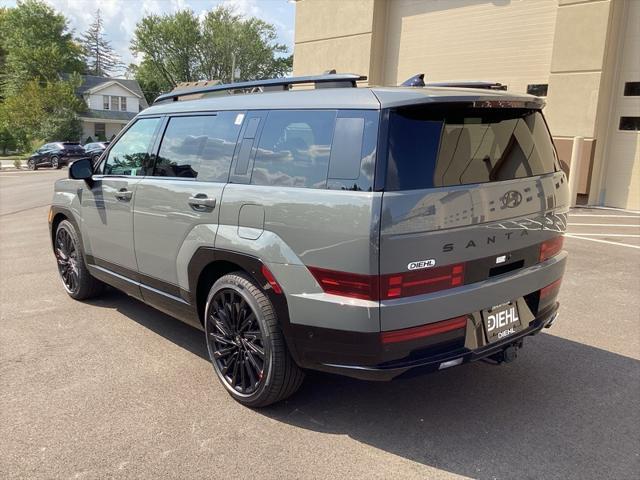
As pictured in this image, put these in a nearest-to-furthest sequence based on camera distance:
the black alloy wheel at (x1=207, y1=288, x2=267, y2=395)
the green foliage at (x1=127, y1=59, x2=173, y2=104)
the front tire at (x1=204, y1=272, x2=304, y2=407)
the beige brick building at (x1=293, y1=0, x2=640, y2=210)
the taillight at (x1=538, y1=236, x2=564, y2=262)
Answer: the front tire at (x1=204, y1=272, x2=304, y2=407) → the black alloy wheel at (x1=207, y1=288, x2=267, y2=395) → the taillight at (x1=538, y1=236, x2=564, y2=262) → the beige brick building at (x1=293, y1=0, x2=640, y2=210) → the green foliage at (x1=127, y1=59, x2=173, y2=104)

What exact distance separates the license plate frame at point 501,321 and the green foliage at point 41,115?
48.2 meters

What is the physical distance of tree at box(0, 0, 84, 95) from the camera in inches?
2066

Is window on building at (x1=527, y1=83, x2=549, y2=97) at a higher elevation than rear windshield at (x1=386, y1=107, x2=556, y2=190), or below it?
higher

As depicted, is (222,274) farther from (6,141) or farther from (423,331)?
(6,141)

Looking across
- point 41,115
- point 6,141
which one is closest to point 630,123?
point 41,115

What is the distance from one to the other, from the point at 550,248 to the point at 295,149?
68.8 inches

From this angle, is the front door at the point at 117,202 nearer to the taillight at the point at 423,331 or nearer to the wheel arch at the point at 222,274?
the wheel arch at the point at 222,274

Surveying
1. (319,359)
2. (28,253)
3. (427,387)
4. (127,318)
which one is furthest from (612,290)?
(28,253)

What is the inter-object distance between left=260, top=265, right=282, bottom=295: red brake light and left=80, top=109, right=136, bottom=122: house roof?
56.2 meters

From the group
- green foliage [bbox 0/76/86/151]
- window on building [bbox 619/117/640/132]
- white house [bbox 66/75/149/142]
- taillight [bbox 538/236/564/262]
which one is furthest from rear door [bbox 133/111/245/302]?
white house [bbox 66/75/149/142]

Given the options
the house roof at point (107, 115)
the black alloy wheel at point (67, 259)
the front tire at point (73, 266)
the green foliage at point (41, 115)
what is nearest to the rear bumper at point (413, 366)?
the front tire at point (73, 266)

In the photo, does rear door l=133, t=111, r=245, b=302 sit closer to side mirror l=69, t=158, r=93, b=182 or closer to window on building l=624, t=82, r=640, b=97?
side mirror l=69, t=158, r=93, b=182

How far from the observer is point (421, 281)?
9.19ft

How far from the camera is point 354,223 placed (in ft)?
9.02
